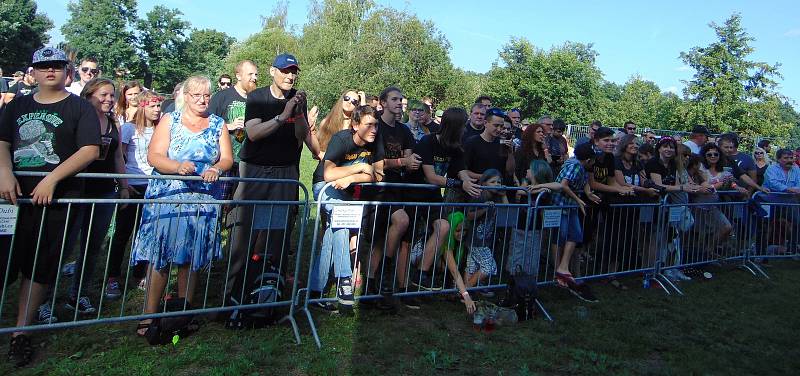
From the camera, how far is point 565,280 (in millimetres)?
6547

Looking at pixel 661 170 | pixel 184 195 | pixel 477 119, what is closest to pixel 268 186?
pixel 184 195

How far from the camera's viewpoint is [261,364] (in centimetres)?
401

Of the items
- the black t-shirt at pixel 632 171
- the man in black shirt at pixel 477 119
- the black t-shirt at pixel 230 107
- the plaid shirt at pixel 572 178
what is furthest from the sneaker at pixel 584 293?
the black t-shirt at pixel 230 107

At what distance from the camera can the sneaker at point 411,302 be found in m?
5.68

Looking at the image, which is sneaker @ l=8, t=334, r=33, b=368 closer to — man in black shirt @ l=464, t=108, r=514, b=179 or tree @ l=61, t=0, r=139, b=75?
man in black shirt @ l=464, t=108, r=514, b=179

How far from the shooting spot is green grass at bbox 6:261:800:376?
13.0ft

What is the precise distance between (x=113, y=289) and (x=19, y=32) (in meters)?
68.0

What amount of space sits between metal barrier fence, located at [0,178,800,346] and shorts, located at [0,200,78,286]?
0.04ft

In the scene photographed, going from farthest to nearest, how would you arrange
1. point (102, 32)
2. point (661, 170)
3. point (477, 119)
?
point (102, 32) → point (661, 170) → point (477, 119)

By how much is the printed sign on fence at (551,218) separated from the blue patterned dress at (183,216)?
349cm

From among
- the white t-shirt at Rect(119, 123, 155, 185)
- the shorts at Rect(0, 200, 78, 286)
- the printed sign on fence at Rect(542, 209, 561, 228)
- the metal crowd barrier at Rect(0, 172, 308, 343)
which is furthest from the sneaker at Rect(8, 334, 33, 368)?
the printed sign on fence at Rect(542, 209, 561, 228)

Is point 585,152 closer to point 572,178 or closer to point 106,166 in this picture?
point 572,178

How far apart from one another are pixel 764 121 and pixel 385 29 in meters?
30.6

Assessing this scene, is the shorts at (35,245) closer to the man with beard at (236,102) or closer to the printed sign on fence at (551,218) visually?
the man with beard at (236,102)
